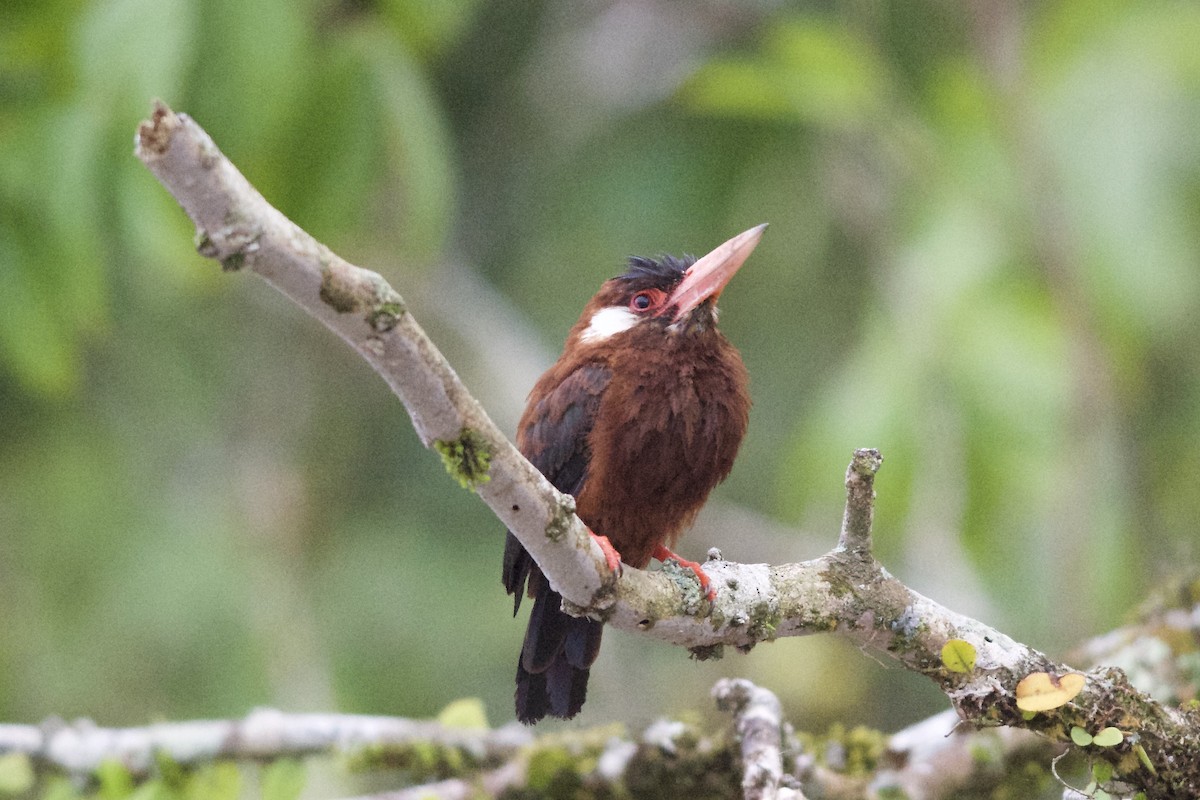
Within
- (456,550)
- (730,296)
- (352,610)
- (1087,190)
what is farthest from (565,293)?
(1087,190)

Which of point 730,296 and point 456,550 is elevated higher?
point 730,296

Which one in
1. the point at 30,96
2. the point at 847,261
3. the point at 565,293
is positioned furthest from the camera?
the point at 565,293

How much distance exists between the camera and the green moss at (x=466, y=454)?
6.59ft

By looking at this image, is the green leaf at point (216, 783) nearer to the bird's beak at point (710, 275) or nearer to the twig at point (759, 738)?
the twig at point (759, 738)

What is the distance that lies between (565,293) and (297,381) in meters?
1.87

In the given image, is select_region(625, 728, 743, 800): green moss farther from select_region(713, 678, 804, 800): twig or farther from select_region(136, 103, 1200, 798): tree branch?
select_region(136, 103, 1200, 798): tree branch

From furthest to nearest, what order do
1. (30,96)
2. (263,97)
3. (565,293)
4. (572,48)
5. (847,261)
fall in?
(565,293)
(847,261)
(572,48)
(30,96)
(263,97)

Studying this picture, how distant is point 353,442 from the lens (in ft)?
28.2

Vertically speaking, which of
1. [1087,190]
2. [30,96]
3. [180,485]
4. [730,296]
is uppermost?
[730,296]

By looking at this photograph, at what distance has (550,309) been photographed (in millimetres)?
8938

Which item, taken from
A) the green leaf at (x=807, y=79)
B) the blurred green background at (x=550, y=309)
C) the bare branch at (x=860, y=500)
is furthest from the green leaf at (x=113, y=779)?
the green leaf at (x=807, y=79)

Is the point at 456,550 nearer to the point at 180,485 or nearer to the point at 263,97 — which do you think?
the point at 180,485

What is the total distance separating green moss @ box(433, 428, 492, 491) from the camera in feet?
6.59

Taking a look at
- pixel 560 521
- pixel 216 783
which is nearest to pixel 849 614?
pixel 560 521
